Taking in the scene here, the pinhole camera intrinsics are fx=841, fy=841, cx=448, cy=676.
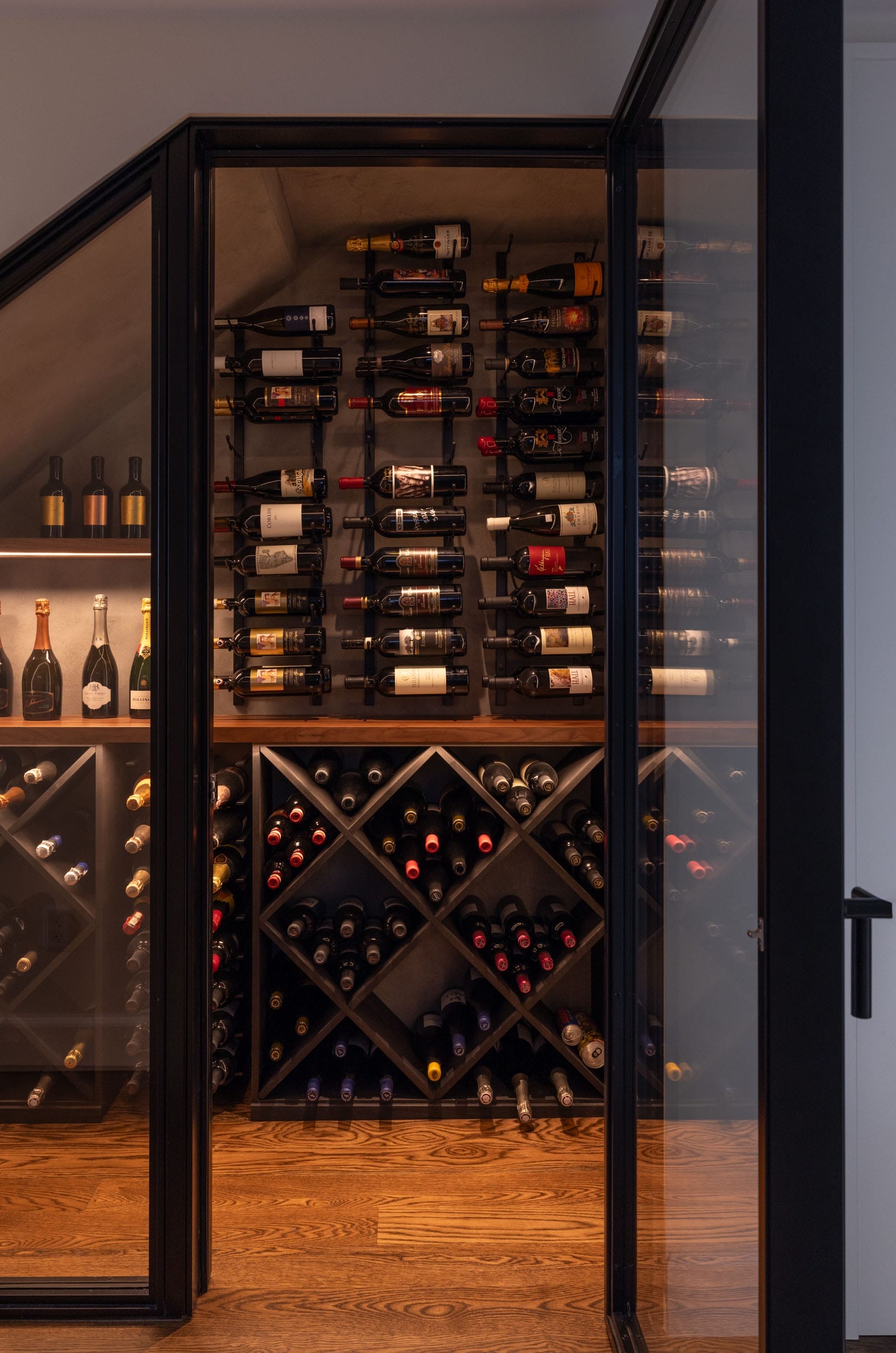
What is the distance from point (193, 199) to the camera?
138 cm

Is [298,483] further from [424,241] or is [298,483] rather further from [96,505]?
[96,505]

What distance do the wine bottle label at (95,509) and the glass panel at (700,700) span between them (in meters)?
0.85

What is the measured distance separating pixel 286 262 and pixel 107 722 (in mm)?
1348

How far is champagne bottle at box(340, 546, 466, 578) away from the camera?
2.05 metres

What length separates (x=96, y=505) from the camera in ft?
4.37

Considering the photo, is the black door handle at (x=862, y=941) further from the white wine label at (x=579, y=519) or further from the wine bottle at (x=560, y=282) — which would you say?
the wine bottle at (x=560, y=282)

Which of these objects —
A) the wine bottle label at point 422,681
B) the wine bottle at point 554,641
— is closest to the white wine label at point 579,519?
the wine bottle at point 554,641

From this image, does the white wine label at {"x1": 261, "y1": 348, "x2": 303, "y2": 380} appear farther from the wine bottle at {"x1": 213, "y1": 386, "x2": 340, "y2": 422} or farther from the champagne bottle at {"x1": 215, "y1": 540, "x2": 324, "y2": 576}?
the champagne bottle at {"x1": 215, "y1": 540, "x2": 324, "y2": 576}

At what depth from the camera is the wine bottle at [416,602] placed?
207cm

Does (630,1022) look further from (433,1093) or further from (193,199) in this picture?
(193,199)

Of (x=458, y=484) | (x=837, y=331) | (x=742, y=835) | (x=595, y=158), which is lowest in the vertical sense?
(x=742, y=835)

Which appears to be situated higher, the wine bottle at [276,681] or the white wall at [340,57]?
the white wall at [340,57]

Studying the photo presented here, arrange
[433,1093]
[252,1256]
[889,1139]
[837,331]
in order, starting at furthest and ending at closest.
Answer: [433,1093], [252,1256], [889,1139], [837,331]

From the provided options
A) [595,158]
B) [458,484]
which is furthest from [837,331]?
[458,484]
